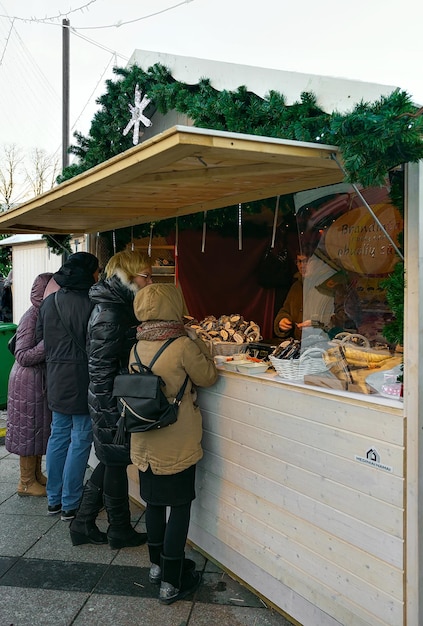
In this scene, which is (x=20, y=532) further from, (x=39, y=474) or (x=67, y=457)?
(x=39, y=474)

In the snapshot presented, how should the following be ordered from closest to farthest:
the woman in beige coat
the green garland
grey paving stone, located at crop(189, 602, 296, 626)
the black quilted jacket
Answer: the green garland → grey paving stone, located at crop(189, 602, 296, 626) → the woman in beige coat → the black quilted jacket

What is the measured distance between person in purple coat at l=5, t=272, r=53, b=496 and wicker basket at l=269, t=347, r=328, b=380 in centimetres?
231

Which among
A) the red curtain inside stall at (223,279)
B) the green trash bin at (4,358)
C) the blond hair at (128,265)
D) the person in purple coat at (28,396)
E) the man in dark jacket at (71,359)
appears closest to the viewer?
the blond hair at (128,265)

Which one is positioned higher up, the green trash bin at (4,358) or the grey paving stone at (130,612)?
the green trash bin at (4,358)

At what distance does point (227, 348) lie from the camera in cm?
378

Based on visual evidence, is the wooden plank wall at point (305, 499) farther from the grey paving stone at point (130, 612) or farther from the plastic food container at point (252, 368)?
the grey paving stone at point (130, 612)

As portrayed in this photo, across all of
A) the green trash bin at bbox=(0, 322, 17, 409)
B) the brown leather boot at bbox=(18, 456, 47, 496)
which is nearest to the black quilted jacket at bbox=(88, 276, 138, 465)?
the brown leather boot at bbox=(18, 456, 47, 496)

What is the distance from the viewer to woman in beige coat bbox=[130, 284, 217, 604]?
→ 2.95m

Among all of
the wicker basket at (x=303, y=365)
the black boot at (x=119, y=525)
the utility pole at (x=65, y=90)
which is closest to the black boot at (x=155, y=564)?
the black boot at (x=119, y=525)

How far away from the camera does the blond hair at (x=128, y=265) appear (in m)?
3.54

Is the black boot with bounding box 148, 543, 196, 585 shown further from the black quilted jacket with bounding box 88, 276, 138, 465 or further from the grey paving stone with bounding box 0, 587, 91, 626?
the black quilted jacket with bounding box 88, 276, 138, 465

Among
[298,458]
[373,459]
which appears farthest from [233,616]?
[373,459]

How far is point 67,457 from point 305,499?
2126mm

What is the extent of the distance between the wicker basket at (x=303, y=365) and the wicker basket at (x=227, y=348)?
2.58 feet
